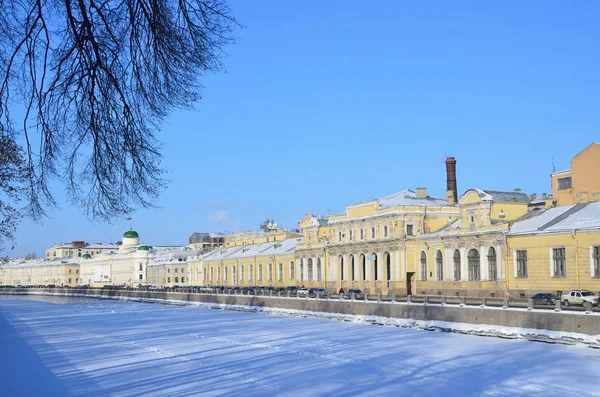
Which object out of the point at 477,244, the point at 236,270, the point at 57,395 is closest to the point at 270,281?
the point at 236,270

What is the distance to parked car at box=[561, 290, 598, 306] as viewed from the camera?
1432 inches

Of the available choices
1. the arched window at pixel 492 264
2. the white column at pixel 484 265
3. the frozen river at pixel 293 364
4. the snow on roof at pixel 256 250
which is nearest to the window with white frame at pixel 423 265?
the white column at pixel 484 265

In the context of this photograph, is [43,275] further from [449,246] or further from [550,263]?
[550,263]

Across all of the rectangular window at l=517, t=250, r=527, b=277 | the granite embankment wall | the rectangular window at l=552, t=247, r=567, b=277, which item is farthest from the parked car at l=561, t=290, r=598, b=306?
the rectangular window at l=517, t=250, r=527, b=277

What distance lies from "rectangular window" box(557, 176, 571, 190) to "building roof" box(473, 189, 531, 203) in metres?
3.19

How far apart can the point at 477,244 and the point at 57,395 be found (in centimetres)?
3656

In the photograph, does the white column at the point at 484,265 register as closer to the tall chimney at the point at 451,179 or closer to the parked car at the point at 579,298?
the parked car at the point at 579,298

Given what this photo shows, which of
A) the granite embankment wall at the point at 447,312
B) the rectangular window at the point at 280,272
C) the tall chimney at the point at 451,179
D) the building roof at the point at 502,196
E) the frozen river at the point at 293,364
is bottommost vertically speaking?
the frozen river at the point at 293,364

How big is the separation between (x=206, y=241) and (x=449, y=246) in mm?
92232

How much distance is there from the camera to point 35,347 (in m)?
33.2

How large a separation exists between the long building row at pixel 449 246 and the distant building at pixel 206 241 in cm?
3255

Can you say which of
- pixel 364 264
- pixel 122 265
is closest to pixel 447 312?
pixel 364 264

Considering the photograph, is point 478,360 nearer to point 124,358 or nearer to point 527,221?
point 124,358

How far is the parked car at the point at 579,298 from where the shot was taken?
36.4m
